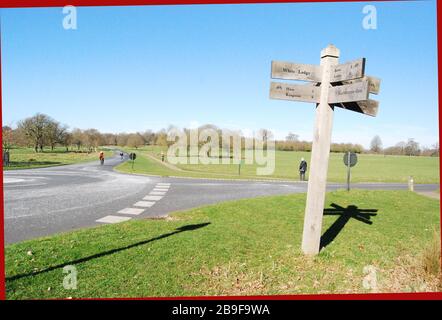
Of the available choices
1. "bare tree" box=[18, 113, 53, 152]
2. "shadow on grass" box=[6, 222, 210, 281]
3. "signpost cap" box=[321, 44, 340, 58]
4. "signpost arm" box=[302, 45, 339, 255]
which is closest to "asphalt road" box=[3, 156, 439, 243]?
"shadow on grass" box=[6, 222, 210, 281]

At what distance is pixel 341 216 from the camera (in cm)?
818

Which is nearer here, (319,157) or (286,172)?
(319,157)

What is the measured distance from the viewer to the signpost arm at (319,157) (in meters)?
4.72

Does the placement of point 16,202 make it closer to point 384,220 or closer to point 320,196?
point 320,196

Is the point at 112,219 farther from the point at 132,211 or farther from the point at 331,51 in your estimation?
the point at 331,51

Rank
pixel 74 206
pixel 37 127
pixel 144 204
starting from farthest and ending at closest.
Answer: pixel 37 127, pixel 144 204, pixel 74 206

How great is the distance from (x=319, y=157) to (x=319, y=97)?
101cm

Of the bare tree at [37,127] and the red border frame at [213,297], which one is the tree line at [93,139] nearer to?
the bare tree at [37,127]

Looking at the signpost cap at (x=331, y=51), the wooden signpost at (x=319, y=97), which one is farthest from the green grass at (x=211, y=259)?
the signpost cap at (x=331, y=51)

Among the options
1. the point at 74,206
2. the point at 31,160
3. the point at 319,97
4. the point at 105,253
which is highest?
the point at 319,97

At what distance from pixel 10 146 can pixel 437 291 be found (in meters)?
34.3

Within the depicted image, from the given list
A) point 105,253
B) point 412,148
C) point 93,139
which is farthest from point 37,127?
point 412,148

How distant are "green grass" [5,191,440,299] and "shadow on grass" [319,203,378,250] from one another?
0.40 ft
